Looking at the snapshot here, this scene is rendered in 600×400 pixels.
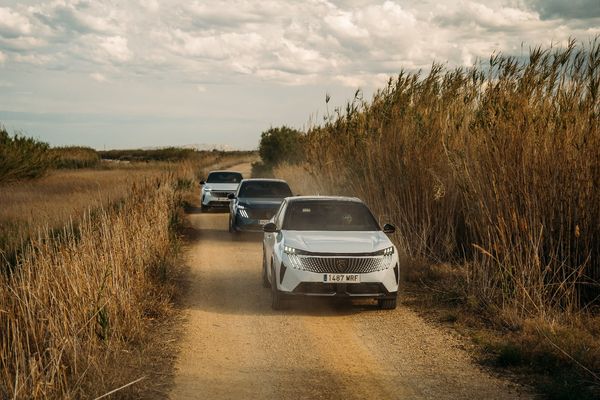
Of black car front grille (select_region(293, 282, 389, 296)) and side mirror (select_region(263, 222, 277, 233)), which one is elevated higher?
side mirror (select_region(263, 222, 277, 233))

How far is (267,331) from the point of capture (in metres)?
8.75

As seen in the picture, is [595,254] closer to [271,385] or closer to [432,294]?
[432,294]

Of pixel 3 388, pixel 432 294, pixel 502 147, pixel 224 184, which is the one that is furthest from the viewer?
pixel 224 184

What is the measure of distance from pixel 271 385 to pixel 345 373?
83cm

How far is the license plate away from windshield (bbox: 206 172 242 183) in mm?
18348

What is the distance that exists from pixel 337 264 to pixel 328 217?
178 centimetres

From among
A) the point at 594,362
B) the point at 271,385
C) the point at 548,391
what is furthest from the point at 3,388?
the point at 594,362

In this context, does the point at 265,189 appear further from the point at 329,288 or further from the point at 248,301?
the point at 329,288

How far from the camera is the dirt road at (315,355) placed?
6.43 metres

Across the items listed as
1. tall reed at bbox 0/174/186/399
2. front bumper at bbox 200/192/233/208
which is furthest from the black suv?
tall reed at bbox 0/174/186/399

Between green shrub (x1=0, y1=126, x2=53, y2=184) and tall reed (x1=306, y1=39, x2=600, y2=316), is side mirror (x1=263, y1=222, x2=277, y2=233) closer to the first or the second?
tall reed (x1=306, y1=39, x2=600, y2=316)

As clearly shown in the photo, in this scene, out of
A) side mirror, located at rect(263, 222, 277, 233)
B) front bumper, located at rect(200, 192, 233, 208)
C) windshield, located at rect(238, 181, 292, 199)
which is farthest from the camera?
front bumper, located at rect(200, 192, 233, 208)

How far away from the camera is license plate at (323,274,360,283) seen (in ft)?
31.5

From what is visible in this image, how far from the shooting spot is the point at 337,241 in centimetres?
1007
